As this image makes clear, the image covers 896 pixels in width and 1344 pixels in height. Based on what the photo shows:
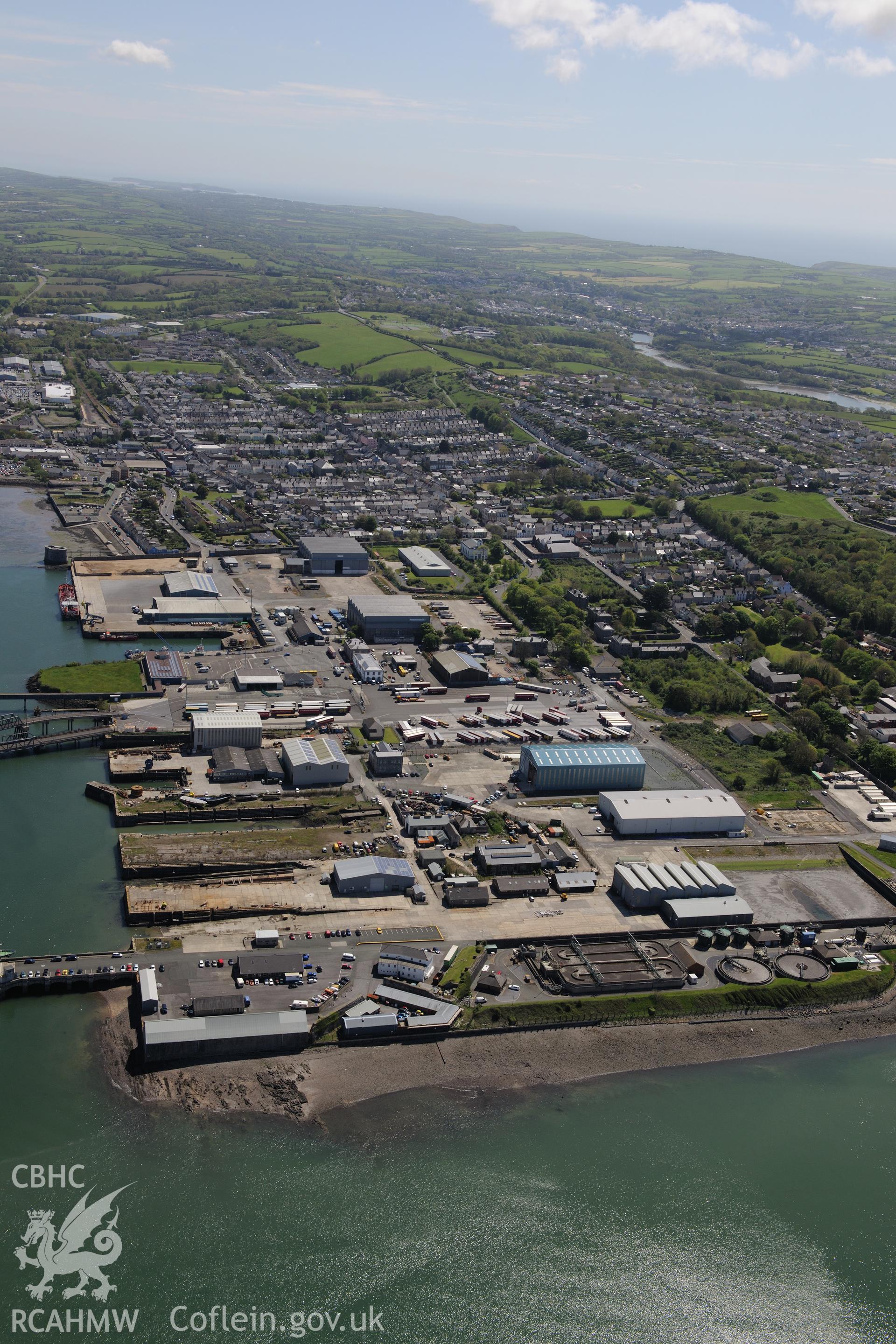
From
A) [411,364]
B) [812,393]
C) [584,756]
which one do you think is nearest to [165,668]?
[584,756]

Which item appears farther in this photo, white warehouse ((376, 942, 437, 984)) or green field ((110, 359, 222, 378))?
green field ((110, 359, 222, 378))

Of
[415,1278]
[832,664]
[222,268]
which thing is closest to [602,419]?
[832,664]

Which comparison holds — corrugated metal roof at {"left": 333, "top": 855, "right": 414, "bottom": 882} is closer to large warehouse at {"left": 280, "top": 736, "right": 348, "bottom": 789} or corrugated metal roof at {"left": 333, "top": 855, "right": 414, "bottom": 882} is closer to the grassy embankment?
the grassy embankment

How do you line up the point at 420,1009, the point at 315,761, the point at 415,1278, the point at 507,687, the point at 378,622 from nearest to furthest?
the point at 415,1278, the point at 420,1009, the point at 315,761, the point at 507,687, the point at 378,622

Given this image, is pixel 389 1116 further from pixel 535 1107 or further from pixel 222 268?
pixel 222 268

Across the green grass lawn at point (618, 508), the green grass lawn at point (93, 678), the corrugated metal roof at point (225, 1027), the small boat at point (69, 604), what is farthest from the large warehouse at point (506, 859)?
the green grass lawn at point (618, 508)

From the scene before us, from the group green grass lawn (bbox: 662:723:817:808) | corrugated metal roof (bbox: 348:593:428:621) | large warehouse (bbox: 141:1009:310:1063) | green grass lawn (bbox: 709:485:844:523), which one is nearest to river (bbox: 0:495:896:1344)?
large warehouse (bbox: 141:1009:310:1063)
